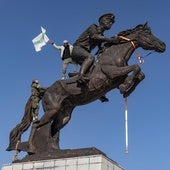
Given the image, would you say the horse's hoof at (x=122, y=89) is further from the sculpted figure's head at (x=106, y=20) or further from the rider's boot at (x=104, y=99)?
the sculpted figure's head at (x=106, y=20)

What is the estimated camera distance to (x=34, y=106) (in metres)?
11.9

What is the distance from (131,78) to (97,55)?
1180mm

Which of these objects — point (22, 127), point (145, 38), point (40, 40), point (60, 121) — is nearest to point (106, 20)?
point (145, 38)

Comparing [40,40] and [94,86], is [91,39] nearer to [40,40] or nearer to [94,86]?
[94,86]

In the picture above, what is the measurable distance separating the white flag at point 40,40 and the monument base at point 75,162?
121 inches

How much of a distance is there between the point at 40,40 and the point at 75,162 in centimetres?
368

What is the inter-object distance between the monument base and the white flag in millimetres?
3067

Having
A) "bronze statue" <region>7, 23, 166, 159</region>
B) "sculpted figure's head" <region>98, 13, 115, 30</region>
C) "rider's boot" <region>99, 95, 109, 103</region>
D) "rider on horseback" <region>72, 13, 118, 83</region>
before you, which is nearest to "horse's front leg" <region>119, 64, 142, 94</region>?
"bronze statue" <region>7, 23, 166, 159</region>

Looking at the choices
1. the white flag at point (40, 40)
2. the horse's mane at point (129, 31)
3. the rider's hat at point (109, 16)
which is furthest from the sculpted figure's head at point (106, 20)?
the white flag at point (40, 40)

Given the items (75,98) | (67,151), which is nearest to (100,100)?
(75,98)

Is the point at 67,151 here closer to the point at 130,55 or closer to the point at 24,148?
the point at 24,148

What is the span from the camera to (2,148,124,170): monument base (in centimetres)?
1004

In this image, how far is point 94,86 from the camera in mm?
10914

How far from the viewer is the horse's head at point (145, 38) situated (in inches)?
445
